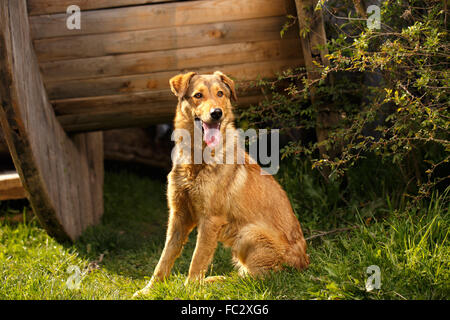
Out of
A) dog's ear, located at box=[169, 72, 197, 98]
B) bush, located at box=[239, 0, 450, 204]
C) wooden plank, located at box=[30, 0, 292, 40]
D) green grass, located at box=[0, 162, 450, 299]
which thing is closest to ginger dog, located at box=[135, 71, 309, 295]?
dog's ear, located at box=[169, 72, 197, 98]

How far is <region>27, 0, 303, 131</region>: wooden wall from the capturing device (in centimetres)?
491

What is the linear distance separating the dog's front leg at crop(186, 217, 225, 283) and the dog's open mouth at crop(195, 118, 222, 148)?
62cm

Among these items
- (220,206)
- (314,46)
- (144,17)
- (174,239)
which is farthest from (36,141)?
(314,46)

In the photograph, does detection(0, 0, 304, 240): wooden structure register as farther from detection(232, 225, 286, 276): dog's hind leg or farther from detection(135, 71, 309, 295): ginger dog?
detection(232, 225, 286, 276): dog's hind leg

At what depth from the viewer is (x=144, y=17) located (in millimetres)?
4926

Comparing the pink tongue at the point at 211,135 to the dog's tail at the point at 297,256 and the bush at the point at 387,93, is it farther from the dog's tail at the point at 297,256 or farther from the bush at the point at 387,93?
the dog's tail at the point at 297,256

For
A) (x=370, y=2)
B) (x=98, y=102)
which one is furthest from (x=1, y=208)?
(x=370, y=2)

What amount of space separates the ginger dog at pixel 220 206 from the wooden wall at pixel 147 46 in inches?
43.0

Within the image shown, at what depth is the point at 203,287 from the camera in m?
3.58

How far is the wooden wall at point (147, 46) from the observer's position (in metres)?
4.91

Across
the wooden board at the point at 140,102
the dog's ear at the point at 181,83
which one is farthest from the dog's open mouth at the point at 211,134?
the wooden board at the point at 140,102

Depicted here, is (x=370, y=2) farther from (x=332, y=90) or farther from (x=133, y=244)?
(x=133, y=244)

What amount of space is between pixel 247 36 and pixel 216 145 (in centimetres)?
165
